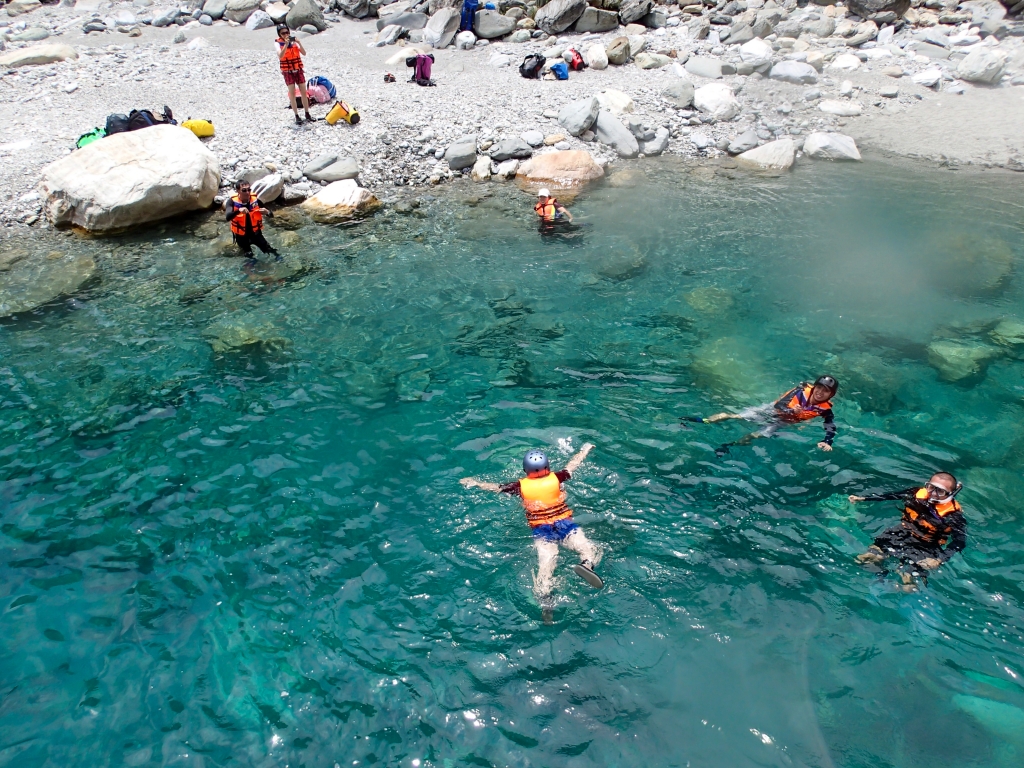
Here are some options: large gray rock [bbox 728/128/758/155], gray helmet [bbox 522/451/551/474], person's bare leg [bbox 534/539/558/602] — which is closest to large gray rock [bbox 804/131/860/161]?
large gray rock [bbox 728/128/758/155]

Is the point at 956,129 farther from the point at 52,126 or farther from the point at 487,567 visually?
the point at 52,126

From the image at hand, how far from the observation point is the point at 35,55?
2028cm

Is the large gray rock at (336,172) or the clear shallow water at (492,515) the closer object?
the clear shallow water at (492,515)

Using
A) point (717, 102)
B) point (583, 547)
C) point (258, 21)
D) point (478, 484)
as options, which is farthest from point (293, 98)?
point (583, 547)

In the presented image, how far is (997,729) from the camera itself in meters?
5.12

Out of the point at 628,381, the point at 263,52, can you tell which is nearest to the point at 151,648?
the point at 628,381

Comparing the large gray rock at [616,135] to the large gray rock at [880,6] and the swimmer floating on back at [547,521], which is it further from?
the swimmer floating on back at [547,521]

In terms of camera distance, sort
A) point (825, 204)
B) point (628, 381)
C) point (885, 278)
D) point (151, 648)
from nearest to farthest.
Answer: point (151, 648) → point (628, 381) → point (885, 278) → point (825, 204)

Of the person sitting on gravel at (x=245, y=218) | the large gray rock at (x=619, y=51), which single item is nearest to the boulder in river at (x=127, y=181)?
the person sitting on gravel at (x=245, y=218)

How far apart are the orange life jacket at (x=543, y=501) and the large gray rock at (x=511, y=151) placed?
1251 cm

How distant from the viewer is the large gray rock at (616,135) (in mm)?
17641

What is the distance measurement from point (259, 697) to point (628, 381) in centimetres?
608

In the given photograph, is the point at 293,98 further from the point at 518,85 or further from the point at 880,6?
the point at 880,6

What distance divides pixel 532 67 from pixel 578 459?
17152 millimetres
